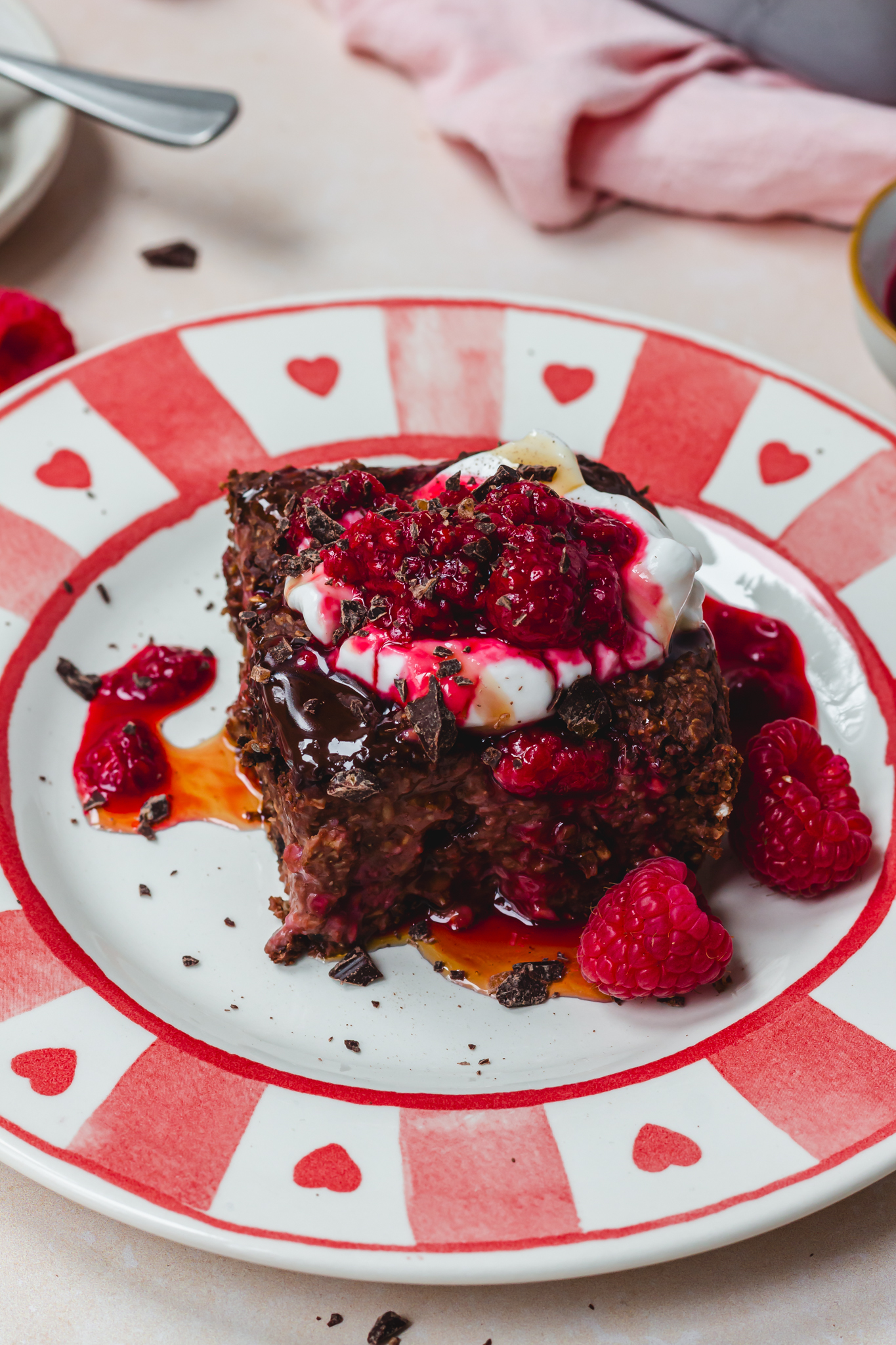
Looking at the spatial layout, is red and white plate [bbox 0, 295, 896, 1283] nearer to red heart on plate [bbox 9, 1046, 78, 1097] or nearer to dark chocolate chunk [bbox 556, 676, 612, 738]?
red heart on plate [bbox 9, 1046, 78, 1097]

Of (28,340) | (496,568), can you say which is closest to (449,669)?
(496,568)

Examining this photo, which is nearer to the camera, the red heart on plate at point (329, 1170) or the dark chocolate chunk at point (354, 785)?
the red heart on plate at point (329, 1170)

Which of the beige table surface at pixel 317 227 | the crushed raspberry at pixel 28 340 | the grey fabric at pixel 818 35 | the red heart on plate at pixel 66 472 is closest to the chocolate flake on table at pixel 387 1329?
the red heart on plate at pixel 66 472

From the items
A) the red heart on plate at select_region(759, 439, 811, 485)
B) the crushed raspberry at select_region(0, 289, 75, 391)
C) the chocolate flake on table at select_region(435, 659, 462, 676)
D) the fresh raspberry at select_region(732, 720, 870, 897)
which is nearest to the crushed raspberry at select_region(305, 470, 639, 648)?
the chocolate flake on table at select_region(435, 659, 462, 676)

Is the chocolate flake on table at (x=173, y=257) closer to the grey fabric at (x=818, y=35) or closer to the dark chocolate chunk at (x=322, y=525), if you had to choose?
the grey fabric at (x=818, y=35)

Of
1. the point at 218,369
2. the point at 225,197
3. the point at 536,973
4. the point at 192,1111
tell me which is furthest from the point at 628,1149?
the point at 225,197

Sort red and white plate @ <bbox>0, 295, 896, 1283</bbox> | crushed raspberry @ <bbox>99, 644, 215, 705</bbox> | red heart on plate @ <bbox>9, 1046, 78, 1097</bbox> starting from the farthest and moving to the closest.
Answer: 1. crushed raspberry @ <bbox>99, 644, 215, 705</bbox>
2. red heart on plate @ <bbox>9, 1046, 78, 1097</bbox>
3. red and white plate @ <bbox>0, 295, 896, 1283</bbox>
